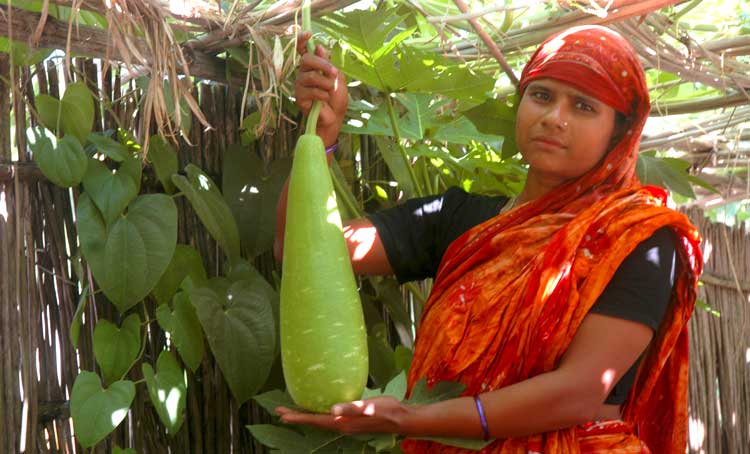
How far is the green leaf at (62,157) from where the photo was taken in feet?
6.36

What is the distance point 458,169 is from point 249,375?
89 cm

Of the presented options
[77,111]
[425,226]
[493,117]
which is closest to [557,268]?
[425,226]

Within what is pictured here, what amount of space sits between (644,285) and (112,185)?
104 cm

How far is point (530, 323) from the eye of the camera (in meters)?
1.68

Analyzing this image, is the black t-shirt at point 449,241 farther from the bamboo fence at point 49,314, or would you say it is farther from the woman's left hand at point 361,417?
the bamboo fence at point 49,314

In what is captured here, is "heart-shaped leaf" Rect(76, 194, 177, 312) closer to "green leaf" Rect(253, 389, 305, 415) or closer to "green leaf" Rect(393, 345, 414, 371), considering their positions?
"green leaf" Rect(253, 389, 305, 415)

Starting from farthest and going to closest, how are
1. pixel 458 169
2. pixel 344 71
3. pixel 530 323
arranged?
pixel 458 169, pixel 344 71, pixel 530 323

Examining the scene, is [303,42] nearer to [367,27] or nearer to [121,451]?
[367,27]

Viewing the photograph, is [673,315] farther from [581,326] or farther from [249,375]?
[249,375]

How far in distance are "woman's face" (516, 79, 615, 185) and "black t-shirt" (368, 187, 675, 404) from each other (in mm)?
185

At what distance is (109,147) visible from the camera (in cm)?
202

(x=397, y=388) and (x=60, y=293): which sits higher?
(x=60, y=293)

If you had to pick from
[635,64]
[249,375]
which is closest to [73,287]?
[249,375]

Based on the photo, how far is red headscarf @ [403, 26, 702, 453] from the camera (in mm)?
1672
